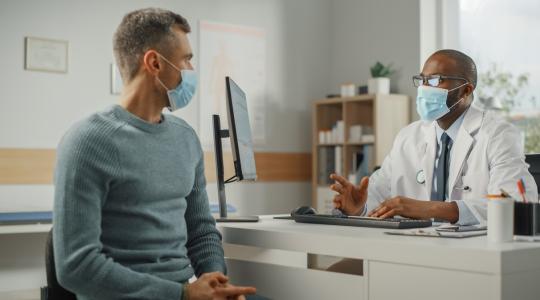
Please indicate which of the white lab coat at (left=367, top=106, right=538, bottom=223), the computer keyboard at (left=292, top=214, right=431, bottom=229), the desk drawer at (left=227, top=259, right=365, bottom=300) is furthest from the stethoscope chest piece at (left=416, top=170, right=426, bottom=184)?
the desk drawer at (left=227, top=259, right=365, bottom=300)

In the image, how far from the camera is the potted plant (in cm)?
542

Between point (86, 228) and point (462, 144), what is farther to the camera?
point (462, 144)

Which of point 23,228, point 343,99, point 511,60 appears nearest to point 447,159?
point 23,228

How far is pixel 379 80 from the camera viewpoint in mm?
5422

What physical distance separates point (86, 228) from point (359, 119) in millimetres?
4355

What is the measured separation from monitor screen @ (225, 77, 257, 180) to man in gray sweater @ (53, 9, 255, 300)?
0.98ft

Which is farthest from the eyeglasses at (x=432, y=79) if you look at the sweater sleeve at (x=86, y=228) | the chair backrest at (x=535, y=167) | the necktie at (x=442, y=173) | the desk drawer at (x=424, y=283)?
the sweater sleeve at (x=86, y=228)

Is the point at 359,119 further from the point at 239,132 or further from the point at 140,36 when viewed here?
the point at 140,36

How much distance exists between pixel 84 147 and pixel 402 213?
3.45 feet

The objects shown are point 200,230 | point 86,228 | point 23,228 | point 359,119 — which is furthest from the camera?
point 359,119

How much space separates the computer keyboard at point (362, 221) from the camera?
1944 mm

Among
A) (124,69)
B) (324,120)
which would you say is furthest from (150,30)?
(324,120)

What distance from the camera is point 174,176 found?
5.65 feet

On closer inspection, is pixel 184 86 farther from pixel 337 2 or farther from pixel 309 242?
pixel 337 2
